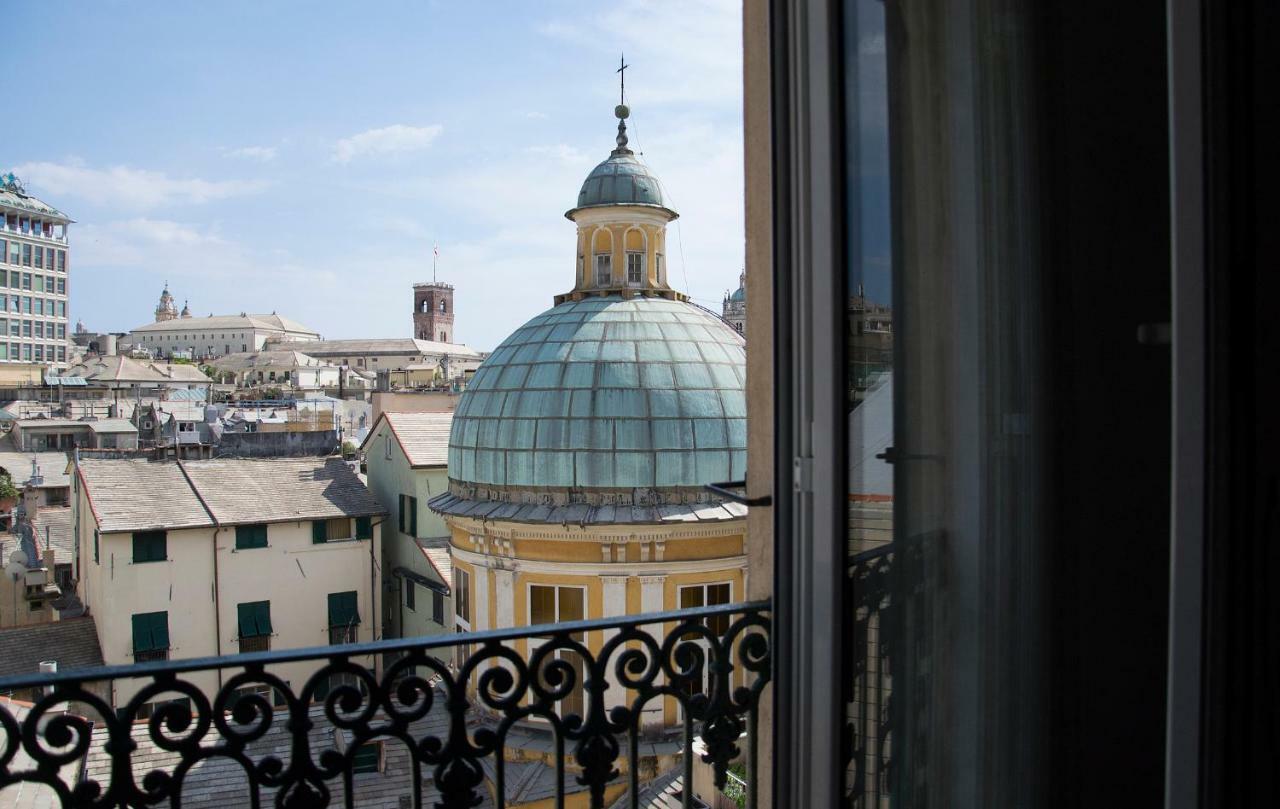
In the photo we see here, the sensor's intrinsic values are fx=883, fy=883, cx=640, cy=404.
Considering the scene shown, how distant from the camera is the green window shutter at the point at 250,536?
1747cm

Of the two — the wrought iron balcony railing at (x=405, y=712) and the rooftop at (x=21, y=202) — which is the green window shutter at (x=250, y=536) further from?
the rooftop at (x=21, y=202)

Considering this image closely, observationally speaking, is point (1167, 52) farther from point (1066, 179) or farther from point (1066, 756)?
point (1066, 756)

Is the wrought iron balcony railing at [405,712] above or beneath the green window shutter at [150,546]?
above

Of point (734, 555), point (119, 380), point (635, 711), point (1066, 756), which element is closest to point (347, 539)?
point (734, 555)

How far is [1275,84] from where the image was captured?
1.11 meters

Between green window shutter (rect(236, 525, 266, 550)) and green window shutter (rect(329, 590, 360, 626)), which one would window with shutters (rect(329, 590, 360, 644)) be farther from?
green window shutter (rect(236, 525, 266, 550))

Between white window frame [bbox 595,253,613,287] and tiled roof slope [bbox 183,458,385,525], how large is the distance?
8.24 m

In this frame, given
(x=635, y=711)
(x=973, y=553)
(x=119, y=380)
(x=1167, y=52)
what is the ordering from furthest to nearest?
(x=119, y=380) < (x=635, y=711) < (x=973, y=553) < (x=1167, y=52)

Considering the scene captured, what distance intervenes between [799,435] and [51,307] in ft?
283

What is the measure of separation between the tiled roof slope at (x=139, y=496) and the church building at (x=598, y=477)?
7430 mm

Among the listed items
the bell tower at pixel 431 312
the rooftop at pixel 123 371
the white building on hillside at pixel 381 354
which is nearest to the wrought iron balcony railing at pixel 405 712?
the rooftop at pixel 123 371

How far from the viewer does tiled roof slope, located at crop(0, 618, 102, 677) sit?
15.7 meters

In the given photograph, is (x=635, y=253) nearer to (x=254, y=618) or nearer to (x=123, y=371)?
(x=254, y=618)

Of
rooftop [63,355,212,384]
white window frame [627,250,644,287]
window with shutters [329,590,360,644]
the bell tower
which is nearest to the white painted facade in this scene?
window with shutters [329,590,360,644]
